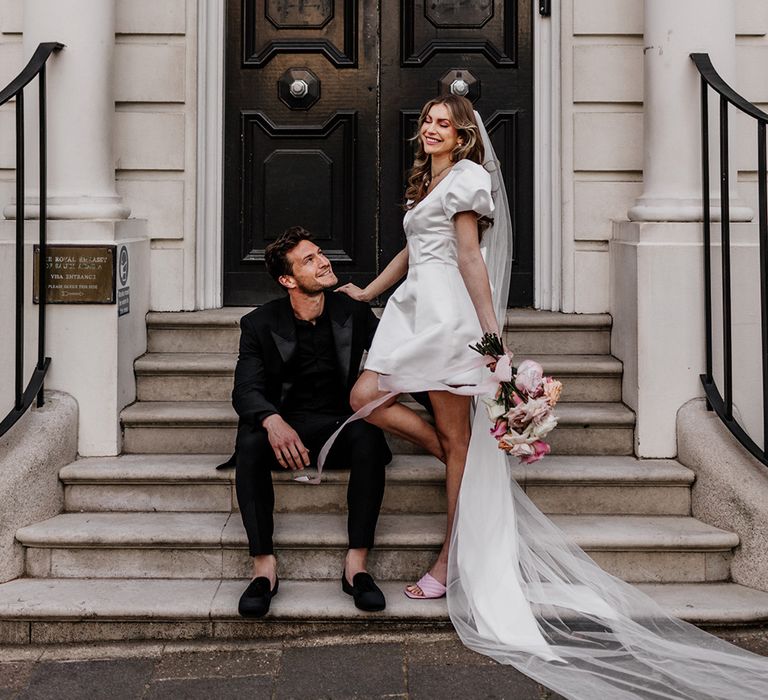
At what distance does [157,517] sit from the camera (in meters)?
4.55

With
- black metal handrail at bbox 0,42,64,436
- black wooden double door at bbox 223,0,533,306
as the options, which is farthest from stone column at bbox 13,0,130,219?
black wooden double door at bbox 223,0,533,306

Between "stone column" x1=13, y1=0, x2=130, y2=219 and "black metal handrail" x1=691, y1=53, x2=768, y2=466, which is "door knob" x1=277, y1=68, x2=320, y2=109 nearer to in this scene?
"stone column" x1=13, y1=0, x2=130, y2=219

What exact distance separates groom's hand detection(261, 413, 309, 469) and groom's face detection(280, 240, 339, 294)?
611 mm

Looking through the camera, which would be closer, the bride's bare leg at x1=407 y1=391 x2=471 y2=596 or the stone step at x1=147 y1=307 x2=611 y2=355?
the bride's bare leg at x1=407 y1=391 x2=471 y2=596

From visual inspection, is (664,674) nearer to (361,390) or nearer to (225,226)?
(361,390)

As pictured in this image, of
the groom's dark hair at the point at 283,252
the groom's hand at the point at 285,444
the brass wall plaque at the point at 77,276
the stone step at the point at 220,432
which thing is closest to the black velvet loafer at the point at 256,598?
the groom's hand at the point at 285,444

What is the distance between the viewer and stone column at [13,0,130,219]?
5016 millimetres

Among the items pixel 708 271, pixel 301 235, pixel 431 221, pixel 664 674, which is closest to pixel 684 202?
pixel 708 271

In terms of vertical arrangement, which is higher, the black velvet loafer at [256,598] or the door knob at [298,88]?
the door knob at [298,88]

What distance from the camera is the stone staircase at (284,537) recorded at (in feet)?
13.1

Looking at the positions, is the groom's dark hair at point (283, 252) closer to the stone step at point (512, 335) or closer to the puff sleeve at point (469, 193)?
the puff sleeve at point (469, 193)

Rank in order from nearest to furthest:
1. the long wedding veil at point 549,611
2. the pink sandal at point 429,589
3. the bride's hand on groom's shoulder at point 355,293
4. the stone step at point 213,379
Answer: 1. the long wedding veil at point 549,611
2. the pink sandal at point 429,589
3. the bride's hand on groom's shoulder at point 355,293
4. the stone step at point 213,379

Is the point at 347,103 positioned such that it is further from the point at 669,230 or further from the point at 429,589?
the point at 429,589

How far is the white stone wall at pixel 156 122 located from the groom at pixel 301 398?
1.21 meters
